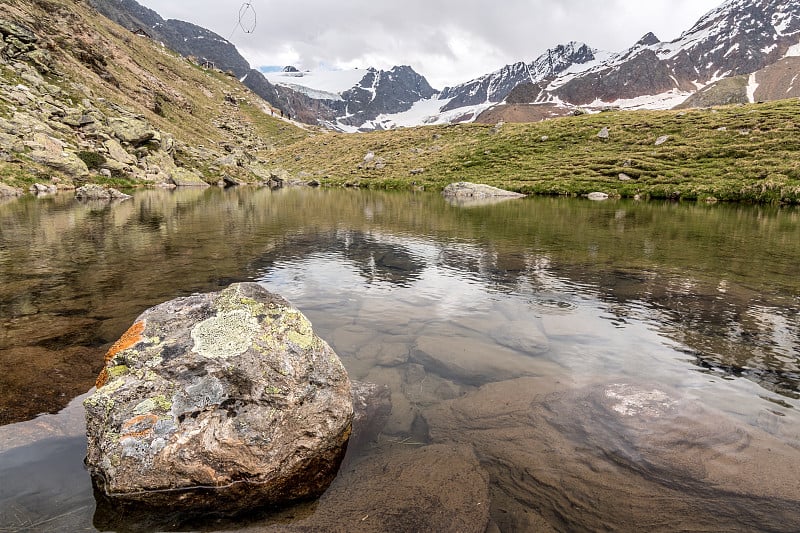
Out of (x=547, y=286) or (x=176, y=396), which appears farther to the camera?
(x=547, y=286)

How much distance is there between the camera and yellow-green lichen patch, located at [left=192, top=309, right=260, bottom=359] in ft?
17.6

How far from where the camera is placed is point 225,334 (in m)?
5.62

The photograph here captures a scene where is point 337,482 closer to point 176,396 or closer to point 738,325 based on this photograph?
point 176,396

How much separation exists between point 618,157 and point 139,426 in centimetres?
7890

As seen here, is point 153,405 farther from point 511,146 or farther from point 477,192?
point 511,146

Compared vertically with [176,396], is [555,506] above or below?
below

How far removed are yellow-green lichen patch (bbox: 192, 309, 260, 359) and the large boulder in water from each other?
14 millimetres

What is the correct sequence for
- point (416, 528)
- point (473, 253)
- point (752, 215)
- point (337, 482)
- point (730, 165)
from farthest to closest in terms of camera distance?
point (730, 165), point (752, 215), point (473, 253), point (337, 482), point (416, 528)

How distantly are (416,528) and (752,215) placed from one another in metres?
42.3

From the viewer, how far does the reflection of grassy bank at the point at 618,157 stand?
5331 cm

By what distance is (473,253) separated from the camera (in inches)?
767

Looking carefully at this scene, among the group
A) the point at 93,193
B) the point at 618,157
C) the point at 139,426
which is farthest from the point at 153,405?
the point at 618,157

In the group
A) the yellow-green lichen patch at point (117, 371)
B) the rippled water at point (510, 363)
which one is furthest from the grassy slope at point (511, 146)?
the yellow-green lichen patch at point (117, 371)

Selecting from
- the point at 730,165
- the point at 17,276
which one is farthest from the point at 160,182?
the point at 730,165
